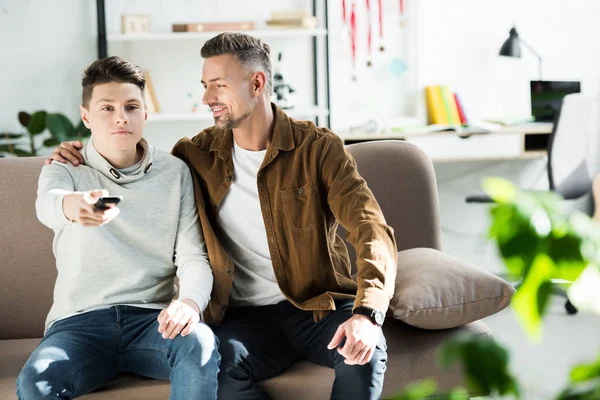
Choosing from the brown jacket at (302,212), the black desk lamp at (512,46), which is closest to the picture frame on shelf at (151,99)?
the black desk lamp at (512,46)

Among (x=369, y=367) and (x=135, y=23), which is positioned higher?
(x=135, y=23)

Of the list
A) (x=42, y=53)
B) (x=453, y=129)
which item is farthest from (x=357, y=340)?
(x=42, y=53)

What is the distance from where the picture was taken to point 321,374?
168cm

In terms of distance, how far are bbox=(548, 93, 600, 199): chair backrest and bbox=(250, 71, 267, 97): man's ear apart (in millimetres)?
2232

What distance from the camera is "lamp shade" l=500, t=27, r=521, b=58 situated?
15.1ft

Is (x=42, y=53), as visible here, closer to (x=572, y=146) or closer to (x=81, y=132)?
(x=81, y=132)

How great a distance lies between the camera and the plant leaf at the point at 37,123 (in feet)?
14.0

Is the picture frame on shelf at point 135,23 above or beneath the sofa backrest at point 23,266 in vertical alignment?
above

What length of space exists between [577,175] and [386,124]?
1224 millimetres

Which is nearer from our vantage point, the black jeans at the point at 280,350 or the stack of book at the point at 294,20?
the black jeans at the point at 280,350

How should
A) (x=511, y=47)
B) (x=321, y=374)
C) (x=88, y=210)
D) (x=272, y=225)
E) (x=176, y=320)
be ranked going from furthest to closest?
(x=511, y=47) → (x=272, y=225) → (x=321, y=374) → (x=176, y=320) → (x=88, y=210)

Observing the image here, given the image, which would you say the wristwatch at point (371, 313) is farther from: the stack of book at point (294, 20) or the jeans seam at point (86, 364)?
the stack of book at point (294, 20)

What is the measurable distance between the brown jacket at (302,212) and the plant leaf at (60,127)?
2.56 meters

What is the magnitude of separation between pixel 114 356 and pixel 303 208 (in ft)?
1.79
